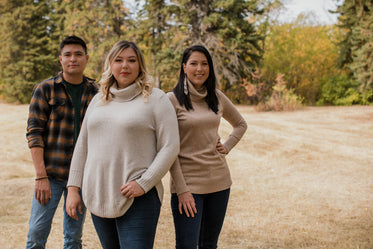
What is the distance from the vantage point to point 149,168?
171 centimetres

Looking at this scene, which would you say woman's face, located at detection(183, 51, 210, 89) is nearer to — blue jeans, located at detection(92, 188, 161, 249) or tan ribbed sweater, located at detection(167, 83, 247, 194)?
tan ribbed sweater, located at detection(167, 83, 247, 194)

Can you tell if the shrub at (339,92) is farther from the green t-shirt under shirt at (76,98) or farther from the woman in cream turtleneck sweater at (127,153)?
the woman in cream turtleneck sweater at (127,153)

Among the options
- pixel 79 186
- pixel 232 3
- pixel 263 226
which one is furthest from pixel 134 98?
pixel 232 3

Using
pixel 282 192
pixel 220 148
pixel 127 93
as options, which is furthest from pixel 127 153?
pixel 282 192

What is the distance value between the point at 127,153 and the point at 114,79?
0.48 metres

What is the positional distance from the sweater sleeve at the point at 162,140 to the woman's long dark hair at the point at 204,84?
0.42 meters

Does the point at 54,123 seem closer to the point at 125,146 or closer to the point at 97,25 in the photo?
the point at 125,146

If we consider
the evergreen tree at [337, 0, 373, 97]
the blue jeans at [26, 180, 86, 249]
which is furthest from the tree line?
the blue jeans at [26, 180, 86, 249]

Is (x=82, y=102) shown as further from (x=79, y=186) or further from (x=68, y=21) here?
(x=68, y=21)

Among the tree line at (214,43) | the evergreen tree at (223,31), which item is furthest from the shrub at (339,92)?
the evergreen tree at (223,31)

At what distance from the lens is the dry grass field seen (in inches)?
157

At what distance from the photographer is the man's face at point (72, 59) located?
232 centimetres

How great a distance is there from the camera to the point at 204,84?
236 centimetres

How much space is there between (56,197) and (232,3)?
1633 cm
